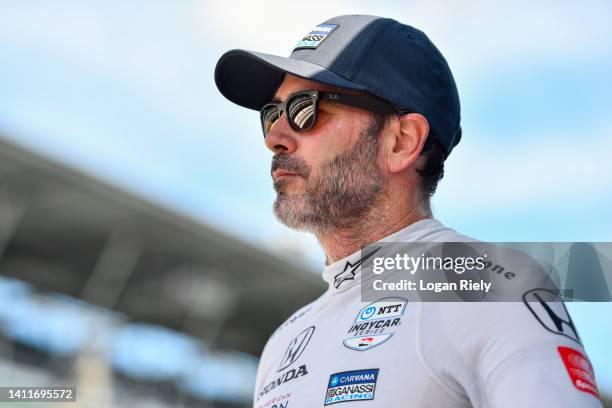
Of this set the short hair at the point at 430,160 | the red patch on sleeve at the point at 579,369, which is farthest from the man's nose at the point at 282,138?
the red patch on sleeve at the point at 579,369

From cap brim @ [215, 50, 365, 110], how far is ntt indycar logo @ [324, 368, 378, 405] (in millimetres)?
1025

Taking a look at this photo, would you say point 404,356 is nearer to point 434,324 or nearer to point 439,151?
point 434,324

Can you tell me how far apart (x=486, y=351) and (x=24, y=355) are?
11.6m

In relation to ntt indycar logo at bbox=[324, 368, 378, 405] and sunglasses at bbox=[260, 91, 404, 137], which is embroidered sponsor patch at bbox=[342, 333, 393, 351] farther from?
sunglasses at bbox=[260, 91, 404, 137]

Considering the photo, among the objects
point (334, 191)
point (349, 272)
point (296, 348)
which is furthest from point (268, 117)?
point (296, 348)

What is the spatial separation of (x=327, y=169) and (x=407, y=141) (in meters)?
0.28

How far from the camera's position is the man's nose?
2.92 m

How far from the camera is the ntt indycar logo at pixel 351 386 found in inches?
85.0

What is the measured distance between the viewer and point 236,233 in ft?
46.1

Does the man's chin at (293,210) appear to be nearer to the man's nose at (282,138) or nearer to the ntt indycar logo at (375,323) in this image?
the man's nose at (282,138)

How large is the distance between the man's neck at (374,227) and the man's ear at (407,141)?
147 millimetres

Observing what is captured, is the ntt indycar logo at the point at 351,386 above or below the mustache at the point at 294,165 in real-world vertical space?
below

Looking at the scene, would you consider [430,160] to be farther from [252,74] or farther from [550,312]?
[550,312]

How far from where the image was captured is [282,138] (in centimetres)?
294
